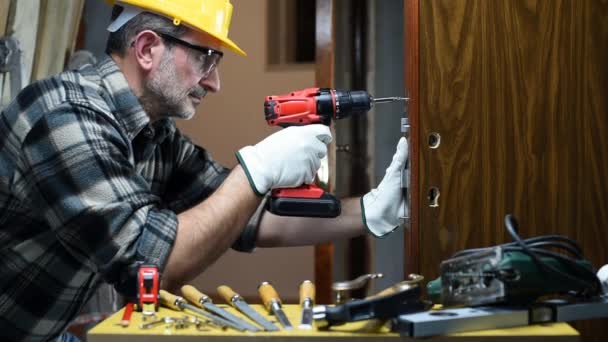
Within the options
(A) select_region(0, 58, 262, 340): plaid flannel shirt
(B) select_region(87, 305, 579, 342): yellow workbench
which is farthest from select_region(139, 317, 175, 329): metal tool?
(A) select_region(0, 58, 262, 340): plaid flannel shirt

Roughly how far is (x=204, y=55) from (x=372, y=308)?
0.99 metres

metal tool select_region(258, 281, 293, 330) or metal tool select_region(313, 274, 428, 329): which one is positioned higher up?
metal tool select_region(313, 274, 428, 329)

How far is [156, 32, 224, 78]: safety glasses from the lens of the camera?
5.27 feet

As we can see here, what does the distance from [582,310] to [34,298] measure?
1.08 meters

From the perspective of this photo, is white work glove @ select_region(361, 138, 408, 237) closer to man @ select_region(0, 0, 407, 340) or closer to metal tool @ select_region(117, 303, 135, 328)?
man @ select_region(0, 0, 407, 340)

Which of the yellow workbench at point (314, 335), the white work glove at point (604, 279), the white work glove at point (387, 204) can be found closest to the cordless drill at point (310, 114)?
the white work glove at point (387, 204)

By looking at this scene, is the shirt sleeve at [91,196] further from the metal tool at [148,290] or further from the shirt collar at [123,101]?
the metal tool at [148,290]

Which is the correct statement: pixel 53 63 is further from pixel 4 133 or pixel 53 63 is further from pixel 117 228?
pixel 117 228

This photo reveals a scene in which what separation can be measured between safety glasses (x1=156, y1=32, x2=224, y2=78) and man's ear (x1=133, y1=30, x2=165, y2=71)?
0.07 ft

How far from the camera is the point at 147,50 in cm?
161

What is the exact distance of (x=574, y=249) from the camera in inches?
35.3

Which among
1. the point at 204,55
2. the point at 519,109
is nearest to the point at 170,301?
the point at 519,109

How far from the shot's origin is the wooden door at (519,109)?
4.04ft

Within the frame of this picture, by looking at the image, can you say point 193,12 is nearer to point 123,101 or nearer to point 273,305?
point 123,101
